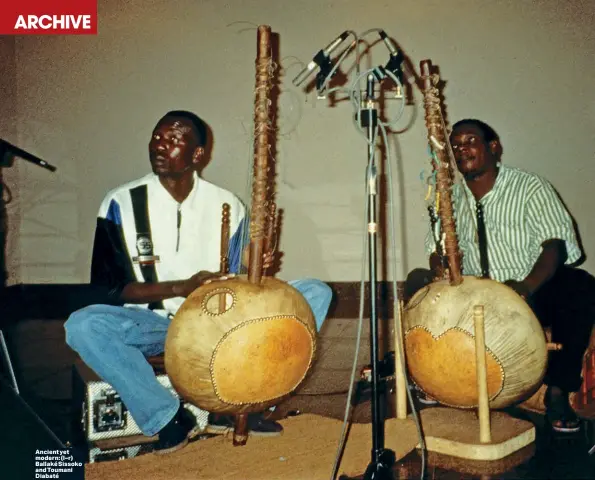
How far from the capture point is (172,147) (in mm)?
3010

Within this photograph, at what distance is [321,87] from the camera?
7.08 ft

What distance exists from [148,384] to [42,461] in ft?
1.68

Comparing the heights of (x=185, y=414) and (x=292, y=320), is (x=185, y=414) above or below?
below

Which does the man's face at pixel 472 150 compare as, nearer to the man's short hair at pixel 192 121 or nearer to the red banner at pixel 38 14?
the man's short hair at pixel 192 121

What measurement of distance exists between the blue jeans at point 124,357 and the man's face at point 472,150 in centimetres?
206

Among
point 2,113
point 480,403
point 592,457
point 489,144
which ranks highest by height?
point 2,113

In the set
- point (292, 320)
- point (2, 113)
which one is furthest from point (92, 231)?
point (292, 320)

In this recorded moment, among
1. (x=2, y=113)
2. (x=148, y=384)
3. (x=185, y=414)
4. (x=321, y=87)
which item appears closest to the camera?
(x=321, y=87)

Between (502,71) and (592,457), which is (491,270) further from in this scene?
(502,71)

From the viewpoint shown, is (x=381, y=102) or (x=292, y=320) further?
(x=381, y=102)

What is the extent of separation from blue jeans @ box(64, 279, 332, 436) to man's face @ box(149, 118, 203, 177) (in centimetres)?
83

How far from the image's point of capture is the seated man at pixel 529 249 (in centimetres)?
276

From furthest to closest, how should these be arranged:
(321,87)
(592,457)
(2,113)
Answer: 1. (2,113)
2. (592,457)
3. (321,87)

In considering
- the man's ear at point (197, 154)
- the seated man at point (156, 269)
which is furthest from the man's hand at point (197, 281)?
the man's ear at point (197, 154)
